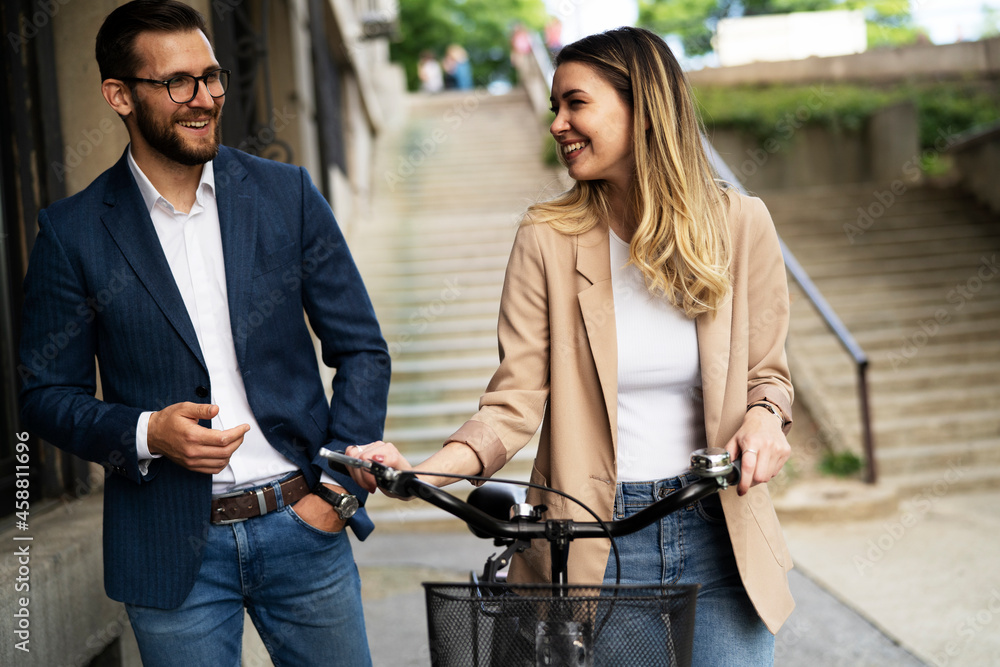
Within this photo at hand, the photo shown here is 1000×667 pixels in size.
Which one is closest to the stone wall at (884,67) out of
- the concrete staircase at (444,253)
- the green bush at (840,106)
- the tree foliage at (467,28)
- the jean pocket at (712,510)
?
the green bush at (840,106)

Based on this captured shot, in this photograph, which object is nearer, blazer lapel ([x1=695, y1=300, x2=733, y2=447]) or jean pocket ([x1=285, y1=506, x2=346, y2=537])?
blazer lapel ([x1=695, y1=300, x2=733, y2=447])

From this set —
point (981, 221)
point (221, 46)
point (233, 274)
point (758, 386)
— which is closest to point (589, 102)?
point (758, 386)

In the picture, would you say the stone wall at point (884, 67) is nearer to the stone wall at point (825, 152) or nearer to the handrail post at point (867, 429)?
the stone wall at point (825, 152)

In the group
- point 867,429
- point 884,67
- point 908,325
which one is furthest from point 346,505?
point 884,67

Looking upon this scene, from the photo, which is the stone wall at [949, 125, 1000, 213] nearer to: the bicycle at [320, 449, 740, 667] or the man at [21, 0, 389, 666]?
the man at [21, 0, 389, 666]

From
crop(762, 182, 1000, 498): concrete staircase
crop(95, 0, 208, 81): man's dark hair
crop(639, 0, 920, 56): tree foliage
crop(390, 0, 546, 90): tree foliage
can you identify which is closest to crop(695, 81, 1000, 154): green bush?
crop(762, 182, 1000, 498): concrete staircase

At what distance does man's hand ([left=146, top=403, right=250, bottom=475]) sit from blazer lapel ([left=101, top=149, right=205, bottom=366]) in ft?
0.70

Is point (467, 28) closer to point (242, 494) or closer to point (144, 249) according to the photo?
point (144, 249)

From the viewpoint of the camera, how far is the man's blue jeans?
206 centimetres

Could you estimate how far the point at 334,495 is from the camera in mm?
2160

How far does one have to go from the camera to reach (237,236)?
2.14m

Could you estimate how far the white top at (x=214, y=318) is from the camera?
2.10 m

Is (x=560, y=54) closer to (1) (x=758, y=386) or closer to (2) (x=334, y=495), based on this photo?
(1) (x=758, y=386)

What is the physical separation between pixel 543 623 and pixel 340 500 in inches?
32.6
